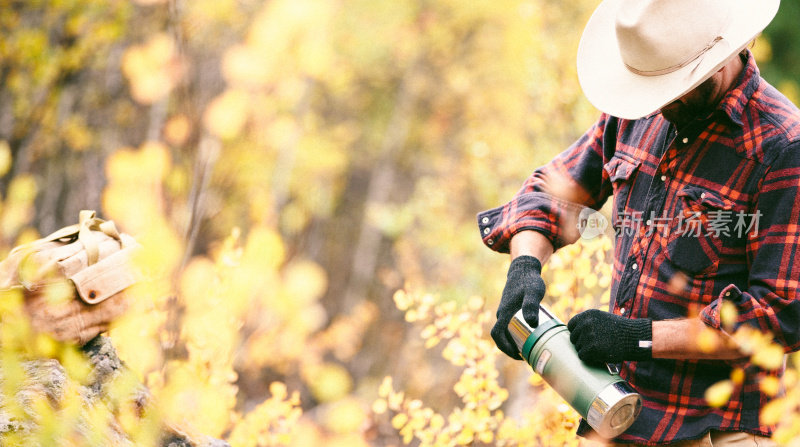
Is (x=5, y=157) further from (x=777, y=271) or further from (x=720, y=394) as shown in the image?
(x=777, y=271)

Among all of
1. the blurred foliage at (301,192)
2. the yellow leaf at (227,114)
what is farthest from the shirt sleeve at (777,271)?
the yellow leaf at (227,114)

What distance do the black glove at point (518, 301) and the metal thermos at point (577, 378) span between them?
0.09 ft

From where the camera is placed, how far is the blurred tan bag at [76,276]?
2576 mm

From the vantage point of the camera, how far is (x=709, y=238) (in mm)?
2072

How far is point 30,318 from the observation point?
2604 mm

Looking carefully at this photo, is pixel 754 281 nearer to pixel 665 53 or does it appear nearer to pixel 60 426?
pixel 665 53

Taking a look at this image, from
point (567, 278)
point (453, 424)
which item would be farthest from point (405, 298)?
point (567, 278)

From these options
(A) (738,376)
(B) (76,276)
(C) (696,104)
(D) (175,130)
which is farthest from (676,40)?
(D) (175,130)

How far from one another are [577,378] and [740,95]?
986 millimetres

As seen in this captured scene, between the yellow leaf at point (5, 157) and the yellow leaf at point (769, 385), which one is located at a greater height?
the yellow leaf at point (5, 157)

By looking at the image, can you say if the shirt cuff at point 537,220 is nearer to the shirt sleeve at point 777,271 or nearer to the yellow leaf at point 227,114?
the shirt sleeve at point 777,271

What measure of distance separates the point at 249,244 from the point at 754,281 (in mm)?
10619
